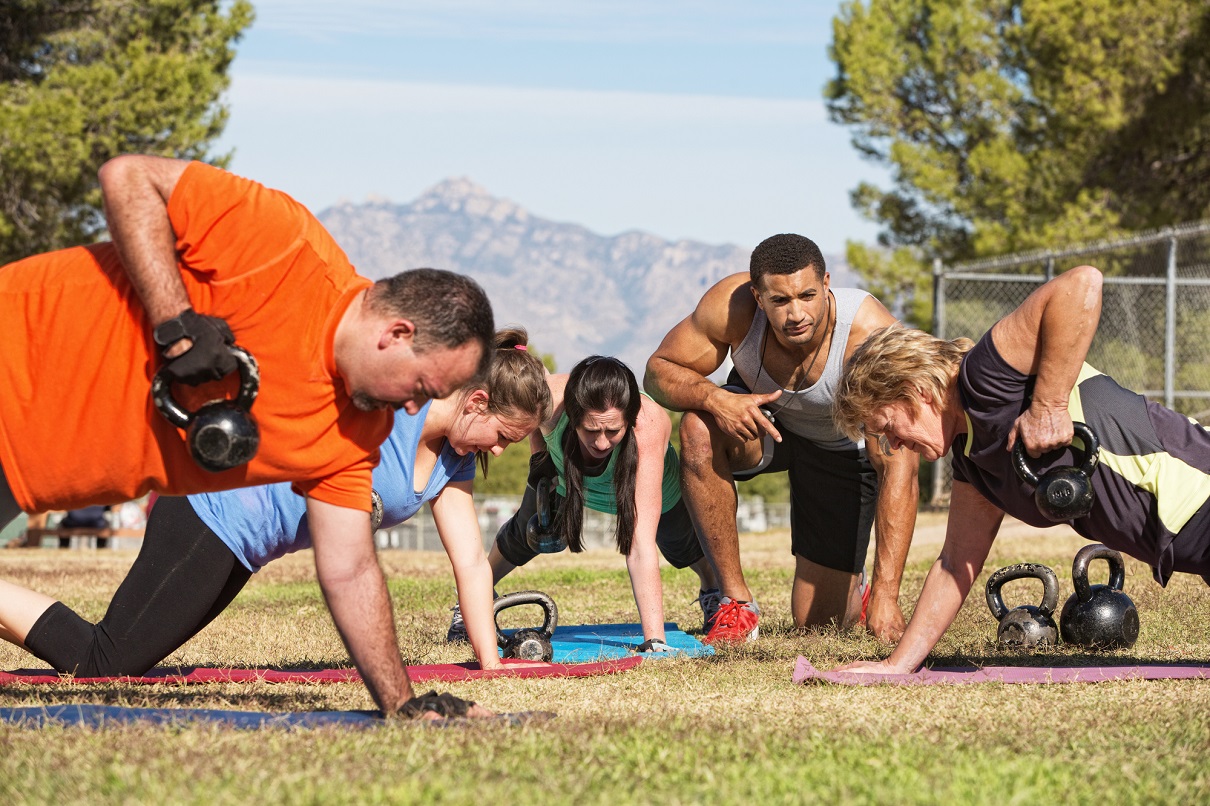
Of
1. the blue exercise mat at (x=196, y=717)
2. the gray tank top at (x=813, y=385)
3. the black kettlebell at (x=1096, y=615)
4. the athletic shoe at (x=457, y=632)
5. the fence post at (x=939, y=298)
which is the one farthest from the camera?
the fence post at (x=939, y=298)

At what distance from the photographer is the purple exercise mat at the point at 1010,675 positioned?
191 inches

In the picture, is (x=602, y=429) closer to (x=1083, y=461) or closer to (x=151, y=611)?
(x=151, y=611)

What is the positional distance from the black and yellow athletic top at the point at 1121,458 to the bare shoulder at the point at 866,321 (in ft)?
7.32

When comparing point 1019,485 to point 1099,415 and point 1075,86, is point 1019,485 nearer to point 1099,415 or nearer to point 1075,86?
point 1099,415

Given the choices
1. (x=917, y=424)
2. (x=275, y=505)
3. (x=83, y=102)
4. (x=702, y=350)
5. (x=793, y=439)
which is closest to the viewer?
(x=917, y=424)

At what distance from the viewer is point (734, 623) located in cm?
663

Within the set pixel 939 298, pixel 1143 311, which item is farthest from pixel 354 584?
pixel 1143 311

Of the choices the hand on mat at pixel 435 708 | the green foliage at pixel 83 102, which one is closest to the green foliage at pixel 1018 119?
the green foliage at pixel 83 102

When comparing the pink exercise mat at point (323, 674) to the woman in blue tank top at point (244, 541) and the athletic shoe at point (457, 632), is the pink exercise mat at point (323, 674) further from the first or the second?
the athletic shoe at point (457, 632)

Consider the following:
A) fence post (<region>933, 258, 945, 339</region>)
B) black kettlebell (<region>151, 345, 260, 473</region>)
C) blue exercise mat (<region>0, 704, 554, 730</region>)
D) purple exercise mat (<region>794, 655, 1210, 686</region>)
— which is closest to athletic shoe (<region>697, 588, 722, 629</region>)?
purple exercise mat (<region>794, 655, 1210, 686</region>)

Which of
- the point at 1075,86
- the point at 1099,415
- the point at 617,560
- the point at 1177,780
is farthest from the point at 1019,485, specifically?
the point at 1075,86

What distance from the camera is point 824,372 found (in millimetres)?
6680

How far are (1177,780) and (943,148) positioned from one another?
27.6 meters

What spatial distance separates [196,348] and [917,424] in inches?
96.8
